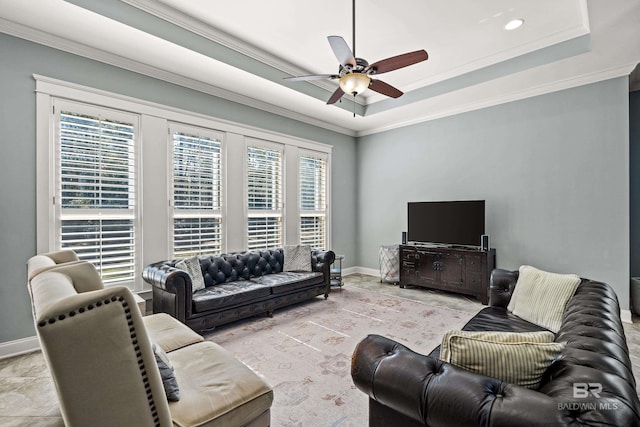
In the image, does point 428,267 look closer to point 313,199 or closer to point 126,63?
point 313,199

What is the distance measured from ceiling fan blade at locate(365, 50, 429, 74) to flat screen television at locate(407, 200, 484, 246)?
9.62ft

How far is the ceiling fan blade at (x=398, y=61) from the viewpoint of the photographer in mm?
2615

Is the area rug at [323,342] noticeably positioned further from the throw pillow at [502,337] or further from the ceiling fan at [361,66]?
the ceiling fan at [361,66]

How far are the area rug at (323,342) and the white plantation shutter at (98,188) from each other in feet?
4.94

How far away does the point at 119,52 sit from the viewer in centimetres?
343

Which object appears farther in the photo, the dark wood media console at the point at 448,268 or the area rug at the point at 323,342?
the dark wood media console at the point at 448,268

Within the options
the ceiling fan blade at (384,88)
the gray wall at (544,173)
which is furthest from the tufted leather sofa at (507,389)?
the gray wall at (544,173)

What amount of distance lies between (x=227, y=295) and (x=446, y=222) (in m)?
3.67

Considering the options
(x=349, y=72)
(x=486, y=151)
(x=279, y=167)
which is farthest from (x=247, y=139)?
(x=486, y=151)

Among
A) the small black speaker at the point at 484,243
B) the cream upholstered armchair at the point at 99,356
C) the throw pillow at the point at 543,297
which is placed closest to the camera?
the cream upholstered armchair at the point at 99,356

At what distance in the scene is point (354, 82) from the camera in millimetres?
2793

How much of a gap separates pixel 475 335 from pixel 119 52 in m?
4.27

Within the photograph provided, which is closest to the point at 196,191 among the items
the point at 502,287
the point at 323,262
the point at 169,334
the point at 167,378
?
the point at 323,262

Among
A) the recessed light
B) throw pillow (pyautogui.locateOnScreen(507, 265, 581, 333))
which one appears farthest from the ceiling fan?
throw pillow (pyautogui.locateOnScreen(507, 265, 581, 333))
